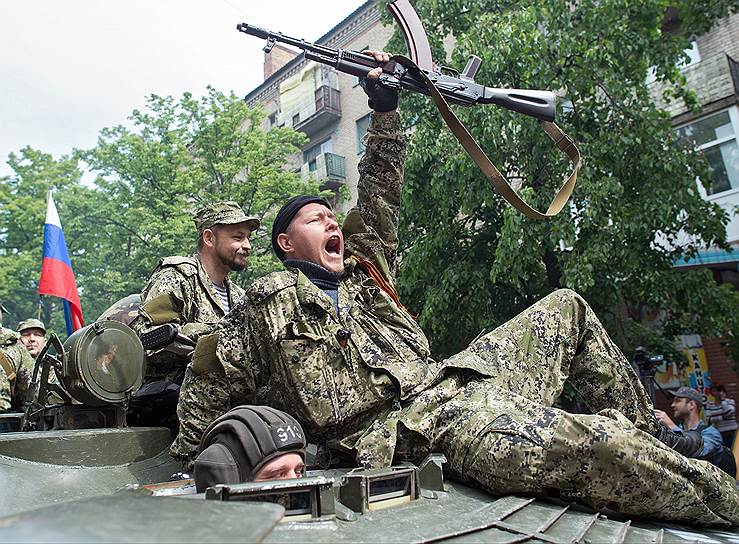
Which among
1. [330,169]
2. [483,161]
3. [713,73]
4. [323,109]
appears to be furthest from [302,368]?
[323,109]

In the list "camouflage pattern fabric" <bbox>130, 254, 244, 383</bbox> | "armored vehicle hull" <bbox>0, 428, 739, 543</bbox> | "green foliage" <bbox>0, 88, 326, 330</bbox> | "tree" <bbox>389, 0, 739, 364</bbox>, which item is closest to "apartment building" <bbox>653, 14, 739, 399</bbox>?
"tree" <bbox>389, 0, 739, 364</bbox>

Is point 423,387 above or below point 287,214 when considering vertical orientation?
below

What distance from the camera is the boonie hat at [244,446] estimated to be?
2012mm

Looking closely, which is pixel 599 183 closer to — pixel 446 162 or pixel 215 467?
pixel 446 162

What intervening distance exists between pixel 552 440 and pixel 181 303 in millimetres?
2397

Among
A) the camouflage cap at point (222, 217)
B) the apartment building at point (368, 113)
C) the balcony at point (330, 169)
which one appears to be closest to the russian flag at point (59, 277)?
the apartment building at point (368, 113)

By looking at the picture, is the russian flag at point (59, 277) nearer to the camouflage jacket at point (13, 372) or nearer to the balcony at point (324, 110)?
the camouflage jacket at point (13, 372)

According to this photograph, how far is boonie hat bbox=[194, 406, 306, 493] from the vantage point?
2.01m

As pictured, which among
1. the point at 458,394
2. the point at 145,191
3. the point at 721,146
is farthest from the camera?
the point at 145,191

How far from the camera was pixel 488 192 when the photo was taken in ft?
31.3

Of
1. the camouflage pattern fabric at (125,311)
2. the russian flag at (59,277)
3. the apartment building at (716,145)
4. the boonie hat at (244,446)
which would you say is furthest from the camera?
the apartment building at (716,145)

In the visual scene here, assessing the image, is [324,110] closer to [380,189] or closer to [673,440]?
→ [380,189]

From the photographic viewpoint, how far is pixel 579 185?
29.1 ft

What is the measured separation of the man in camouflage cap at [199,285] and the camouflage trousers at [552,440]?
1.49 m
